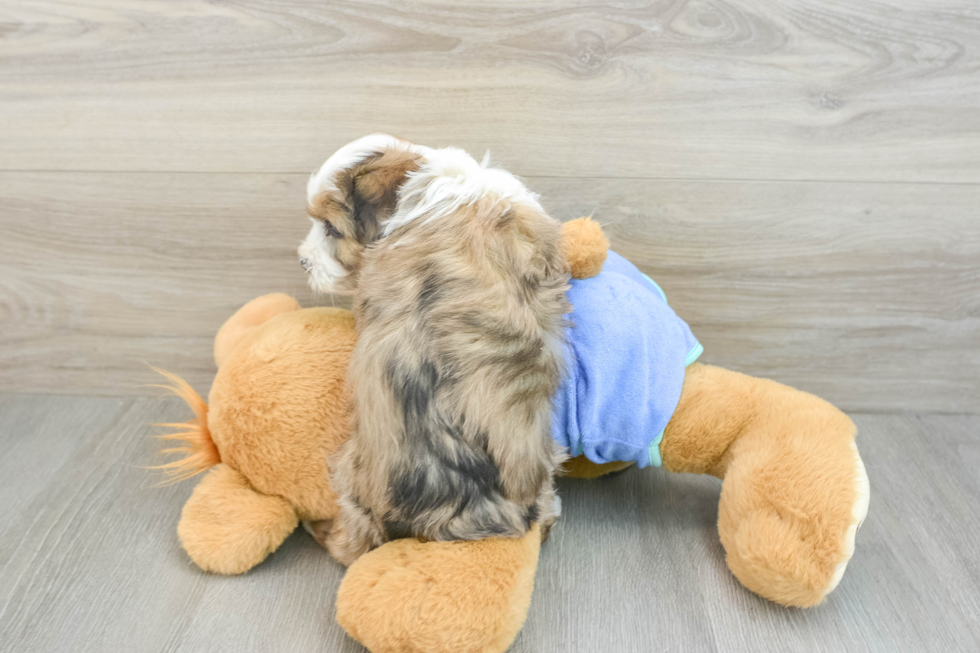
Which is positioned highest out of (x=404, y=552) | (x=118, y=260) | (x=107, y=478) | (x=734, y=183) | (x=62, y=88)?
(x=62, y=88)

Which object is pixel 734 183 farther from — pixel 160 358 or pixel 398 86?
pixel 160 358

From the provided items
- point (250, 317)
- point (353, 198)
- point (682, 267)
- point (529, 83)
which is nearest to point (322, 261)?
point (353, 198)

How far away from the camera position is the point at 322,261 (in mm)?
761

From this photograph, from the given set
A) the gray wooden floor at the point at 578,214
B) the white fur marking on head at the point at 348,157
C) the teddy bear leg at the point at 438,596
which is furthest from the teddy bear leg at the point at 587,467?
the white fur marking on head at the point at 348,157

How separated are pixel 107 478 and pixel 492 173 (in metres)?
0.77

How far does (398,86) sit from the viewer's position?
0.94 meters

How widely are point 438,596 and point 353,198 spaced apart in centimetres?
44

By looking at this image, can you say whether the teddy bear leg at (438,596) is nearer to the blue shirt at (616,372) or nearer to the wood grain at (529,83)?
the blue shirt at (616,372)

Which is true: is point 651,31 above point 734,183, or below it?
above

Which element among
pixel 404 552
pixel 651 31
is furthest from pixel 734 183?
pixel 404 552

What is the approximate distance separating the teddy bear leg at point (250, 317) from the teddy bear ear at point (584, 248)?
0.45 meters

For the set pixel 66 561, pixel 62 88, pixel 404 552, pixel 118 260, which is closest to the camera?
pixel 404 552

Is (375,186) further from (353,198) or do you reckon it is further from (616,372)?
(616,372)

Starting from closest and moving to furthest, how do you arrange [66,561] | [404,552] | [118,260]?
[404,552] → [66,561] → [118,260]
